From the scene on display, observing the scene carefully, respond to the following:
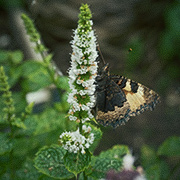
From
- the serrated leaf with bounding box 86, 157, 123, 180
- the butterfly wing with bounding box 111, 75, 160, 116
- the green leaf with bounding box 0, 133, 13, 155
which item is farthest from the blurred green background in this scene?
the serrated leaf with bounding box 86, 157, 123, 180

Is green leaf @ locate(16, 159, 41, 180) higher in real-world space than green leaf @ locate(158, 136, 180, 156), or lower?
lower

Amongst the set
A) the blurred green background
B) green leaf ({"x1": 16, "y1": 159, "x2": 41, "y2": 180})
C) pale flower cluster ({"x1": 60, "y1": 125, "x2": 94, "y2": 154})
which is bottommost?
green leaf ({"x1": 16, "y1": 159, "x2": 41, "y2": 180})

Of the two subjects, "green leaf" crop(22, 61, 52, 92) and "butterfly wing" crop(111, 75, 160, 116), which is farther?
"green leaf" crop(22, 61, 52, 92)

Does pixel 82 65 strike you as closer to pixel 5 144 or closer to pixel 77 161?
pixel 77 161

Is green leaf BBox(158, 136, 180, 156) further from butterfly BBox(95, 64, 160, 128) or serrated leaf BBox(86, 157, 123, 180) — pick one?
serrated leaf BBox(86, 157, 123, 180)

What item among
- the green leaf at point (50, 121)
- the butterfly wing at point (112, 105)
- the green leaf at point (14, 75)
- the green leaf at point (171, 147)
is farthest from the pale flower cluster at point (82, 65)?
the green leaf at point (14, 75)

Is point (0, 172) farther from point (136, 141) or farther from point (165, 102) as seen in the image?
point (165, 102)

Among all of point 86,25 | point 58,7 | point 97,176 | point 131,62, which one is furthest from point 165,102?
point 86,25
